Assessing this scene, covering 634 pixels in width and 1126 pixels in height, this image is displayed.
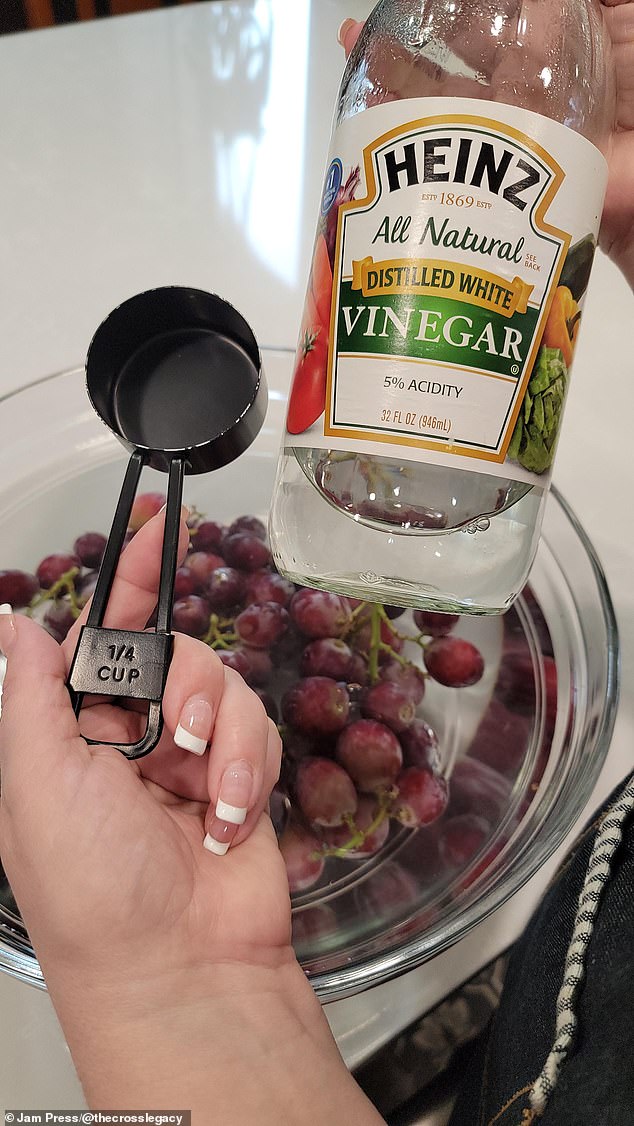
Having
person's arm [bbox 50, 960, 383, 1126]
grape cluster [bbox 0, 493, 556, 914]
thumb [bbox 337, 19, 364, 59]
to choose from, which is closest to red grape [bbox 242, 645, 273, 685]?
grape cluster [bbox 0, 493, 556, 914]

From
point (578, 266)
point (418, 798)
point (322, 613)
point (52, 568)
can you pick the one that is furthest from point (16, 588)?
point (578, 266)

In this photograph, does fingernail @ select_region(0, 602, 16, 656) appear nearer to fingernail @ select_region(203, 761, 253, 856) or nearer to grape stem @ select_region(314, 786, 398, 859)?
fingernail @ select_region(203, 761, 253, 856)

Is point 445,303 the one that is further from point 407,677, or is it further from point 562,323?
point 407,677

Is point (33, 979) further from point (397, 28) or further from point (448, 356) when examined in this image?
point (397, 28)

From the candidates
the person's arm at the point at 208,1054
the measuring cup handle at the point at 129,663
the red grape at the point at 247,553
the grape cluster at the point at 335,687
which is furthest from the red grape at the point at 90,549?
the person's arm at the point at 208,1054

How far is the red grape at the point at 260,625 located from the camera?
591 millimetres

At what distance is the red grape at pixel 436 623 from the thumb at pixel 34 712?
1.00ft

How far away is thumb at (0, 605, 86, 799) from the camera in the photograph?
1.29ft

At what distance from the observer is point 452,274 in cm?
41

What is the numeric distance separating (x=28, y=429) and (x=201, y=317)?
0.78 feet

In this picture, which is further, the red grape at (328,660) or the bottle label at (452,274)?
the red grape at (328,660)

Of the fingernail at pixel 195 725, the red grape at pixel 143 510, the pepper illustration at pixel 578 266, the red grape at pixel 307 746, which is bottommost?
the red grape at pixel 307 746

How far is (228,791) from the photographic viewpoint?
0.41 metres

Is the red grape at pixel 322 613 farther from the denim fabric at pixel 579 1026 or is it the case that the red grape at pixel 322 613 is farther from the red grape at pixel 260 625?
the denim fabric at pixel 579 1026
